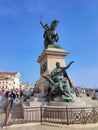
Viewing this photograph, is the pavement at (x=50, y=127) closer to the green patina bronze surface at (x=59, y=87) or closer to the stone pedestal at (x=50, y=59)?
the green patina bronze surface at (x=59, y=87)

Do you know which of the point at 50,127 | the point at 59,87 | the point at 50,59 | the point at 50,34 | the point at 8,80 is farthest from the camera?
the point at 8,80

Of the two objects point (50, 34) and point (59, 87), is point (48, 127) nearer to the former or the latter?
point (59, 87)

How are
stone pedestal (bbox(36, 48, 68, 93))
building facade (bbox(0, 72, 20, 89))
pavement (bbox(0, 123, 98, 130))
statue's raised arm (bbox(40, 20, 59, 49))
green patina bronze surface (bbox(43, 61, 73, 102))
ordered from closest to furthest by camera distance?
pavement (bbox(0, 123, 98, 130)) < green patina bronze surface (bbox(43, 61, 73, 102)) < stone pedestal (bbox(36, 48, 68, 93)) < statue's raised arm (bbox(40, 20, 59, 49)) < building facade (bbox(0, 72, 20, 89))

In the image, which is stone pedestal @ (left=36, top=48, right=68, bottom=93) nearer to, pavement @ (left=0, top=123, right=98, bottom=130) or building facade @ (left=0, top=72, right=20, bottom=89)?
pavement @ (left=0, top=123, right=98, bottom=130)

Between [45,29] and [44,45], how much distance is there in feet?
4.64

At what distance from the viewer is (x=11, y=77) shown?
94250 mm

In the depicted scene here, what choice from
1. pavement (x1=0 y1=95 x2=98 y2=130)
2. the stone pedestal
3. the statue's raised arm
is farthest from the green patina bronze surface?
the statue's raised arm

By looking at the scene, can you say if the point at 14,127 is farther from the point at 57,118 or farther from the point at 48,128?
the point at 57,118

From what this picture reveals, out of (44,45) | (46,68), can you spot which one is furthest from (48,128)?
(44,45)

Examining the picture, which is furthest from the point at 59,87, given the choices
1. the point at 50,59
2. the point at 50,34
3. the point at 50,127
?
the point at 50,34

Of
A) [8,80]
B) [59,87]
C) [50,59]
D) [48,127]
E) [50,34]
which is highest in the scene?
[8,80]

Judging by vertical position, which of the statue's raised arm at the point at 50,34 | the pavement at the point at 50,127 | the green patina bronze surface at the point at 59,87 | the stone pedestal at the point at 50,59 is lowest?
the pavement at the point at 50,127

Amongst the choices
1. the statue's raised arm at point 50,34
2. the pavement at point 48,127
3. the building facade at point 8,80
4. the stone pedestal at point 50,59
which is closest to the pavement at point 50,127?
the pavement at point 48,127

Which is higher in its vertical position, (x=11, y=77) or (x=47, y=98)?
(x=11, y=77)
